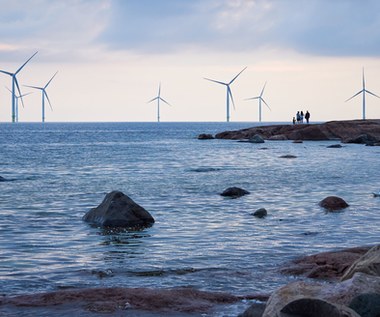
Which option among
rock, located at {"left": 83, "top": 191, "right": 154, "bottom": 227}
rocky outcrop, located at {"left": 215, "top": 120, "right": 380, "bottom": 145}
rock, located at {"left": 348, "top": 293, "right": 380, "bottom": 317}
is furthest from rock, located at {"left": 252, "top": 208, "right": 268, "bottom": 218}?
rocky outcrop, located at {"left": 215, "top": 120, "right": 380, "bottom": 145}

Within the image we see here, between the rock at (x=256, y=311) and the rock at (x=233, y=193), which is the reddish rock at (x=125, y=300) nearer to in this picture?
the rock at (x=256, y=311)

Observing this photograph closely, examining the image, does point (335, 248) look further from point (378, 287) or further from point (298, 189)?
point (298, 189)

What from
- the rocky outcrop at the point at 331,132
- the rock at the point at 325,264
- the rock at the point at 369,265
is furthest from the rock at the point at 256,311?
the rocky outcrop at the point at 331,132

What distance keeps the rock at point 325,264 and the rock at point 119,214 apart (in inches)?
279

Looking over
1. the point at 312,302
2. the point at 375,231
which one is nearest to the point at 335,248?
the point at 375,231

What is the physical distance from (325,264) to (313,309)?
286 inches

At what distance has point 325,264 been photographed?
1584 centimetres

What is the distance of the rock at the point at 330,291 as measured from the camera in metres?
9.77

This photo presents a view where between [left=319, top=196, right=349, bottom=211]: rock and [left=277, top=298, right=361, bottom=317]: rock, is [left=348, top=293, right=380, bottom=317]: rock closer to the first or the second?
[left=277, top=298, right=361, bottom=317]: rock

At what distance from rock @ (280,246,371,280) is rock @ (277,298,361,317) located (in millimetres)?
6041

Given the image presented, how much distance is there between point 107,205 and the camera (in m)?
23.1

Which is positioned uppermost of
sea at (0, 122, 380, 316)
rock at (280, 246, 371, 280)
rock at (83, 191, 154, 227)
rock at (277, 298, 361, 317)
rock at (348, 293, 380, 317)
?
rock at (277, 298, 361, 317)

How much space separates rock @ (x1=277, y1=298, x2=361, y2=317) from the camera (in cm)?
864

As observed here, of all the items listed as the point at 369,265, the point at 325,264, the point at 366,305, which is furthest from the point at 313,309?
the point at 325,264
